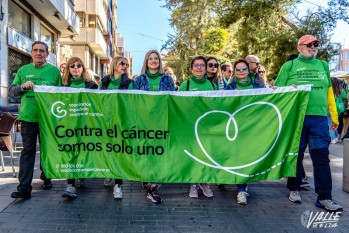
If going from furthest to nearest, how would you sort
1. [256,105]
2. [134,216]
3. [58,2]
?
[58,2] → [256,105] → [134,216]

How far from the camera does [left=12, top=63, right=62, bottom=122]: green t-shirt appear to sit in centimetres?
484

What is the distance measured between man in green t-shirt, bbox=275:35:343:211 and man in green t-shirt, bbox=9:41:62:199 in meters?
3.50

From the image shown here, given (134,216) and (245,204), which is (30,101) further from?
(245,204)

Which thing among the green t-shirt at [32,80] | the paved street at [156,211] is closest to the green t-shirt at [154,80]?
the green t-shirt at [32,80]

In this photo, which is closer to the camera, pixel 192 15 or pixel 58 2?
pixel 58 2

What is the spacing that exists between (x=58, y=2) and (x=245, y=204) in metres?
14.0

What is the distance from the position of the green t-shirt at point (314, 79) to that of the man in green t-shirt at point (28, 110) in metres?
3.49

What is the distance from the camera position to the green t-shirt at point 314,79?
15.5 ft

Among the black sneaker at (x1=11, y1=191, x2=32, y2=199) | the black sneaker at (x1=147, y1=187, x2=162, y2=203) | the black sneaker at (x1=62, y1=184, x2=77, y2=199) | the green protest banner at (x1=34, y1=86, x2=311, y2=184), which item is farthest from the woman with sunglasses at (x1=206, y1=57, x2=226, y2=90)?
the black sneaker at (x1=11, y1=191, x2=32, y2=199)

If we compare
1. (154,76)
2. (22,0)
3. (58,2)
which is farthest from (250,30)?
(154,76)

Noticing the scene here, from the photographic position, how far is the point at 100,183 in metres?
5.94

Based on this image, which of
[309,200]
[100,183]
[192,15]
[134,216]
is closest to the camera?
[134,216]

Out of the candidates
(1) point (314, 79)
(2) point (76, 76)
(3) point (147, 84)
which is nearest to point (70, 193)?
(2) point (76, 76)

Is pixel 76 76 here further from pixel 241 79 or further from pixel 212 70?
pixel 241 79
